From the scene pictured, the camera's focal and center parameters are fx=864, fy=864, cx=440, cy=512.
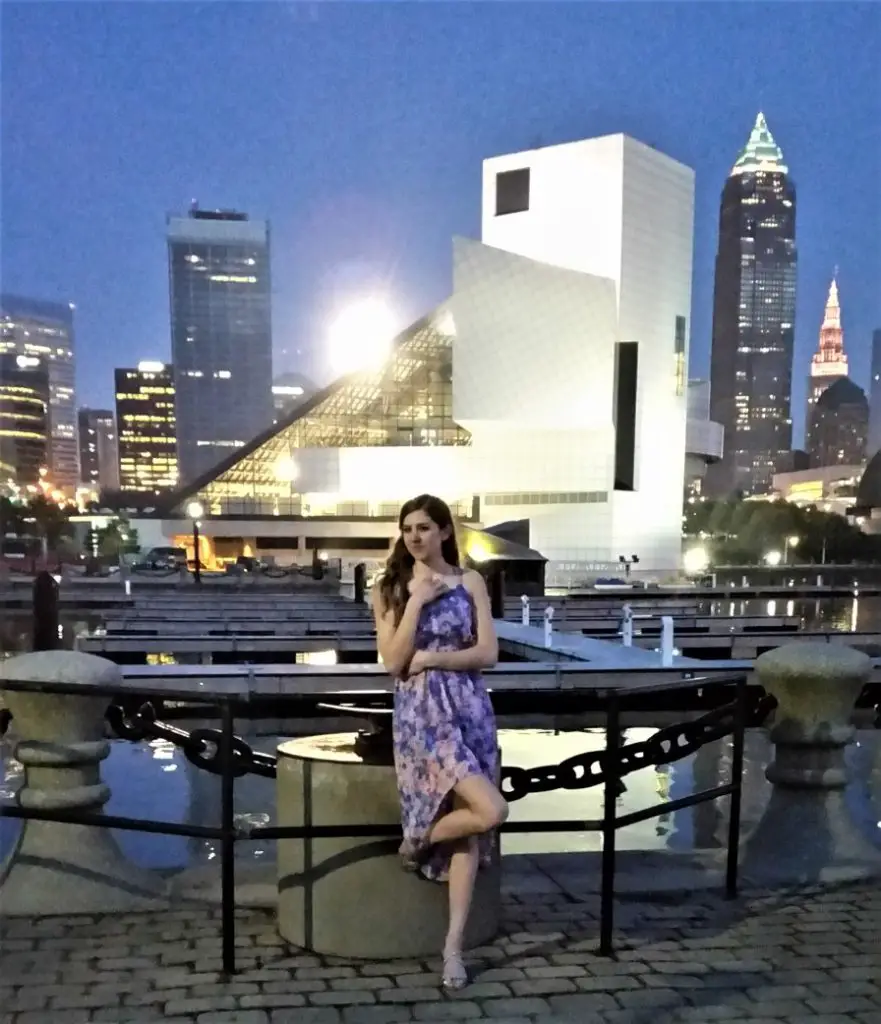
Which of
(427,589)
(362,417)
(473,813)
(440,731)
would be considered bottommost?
(473,813)

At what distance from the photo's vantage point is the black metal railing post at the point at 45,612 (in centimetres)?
1278

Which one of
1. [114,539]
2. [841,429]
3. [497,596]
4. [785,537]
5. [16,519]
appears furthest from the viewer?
[841,429]

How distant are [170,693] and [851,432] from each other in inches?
8033

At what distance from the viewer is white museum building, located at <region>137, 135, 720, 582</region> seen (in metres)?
56.3

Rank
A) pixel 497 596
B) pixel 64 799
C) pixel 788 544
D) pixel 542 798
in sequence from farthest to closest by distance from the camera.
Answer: pixel 788 544, pixel 497 596, pixel 542 798, pixel 64 799

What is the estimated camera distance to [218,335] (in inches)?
5226

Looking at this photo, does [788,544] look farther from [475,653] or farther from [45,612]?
[475,653]

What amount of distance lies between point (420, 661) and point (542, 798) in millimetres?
3868

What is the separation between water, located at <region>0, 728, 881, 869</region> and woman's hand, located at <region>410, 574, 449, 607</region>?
229cm

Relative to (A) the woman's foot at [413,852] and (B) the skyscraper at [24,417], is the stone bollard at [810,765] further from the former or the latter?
(B) the skyscraper at [24,417]

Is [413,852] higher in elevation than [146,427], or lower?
lower

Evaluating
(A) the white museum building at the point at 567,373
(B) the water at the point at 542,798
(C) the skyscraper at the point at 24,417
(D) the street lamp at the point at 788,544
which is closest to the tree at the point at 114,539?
(A) the white museum building at the point at 567,373

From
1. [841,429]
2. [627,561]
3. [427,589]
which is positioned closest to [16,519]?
[627,561]

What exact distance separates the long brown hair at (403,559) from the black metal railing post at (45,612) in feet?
36.0
